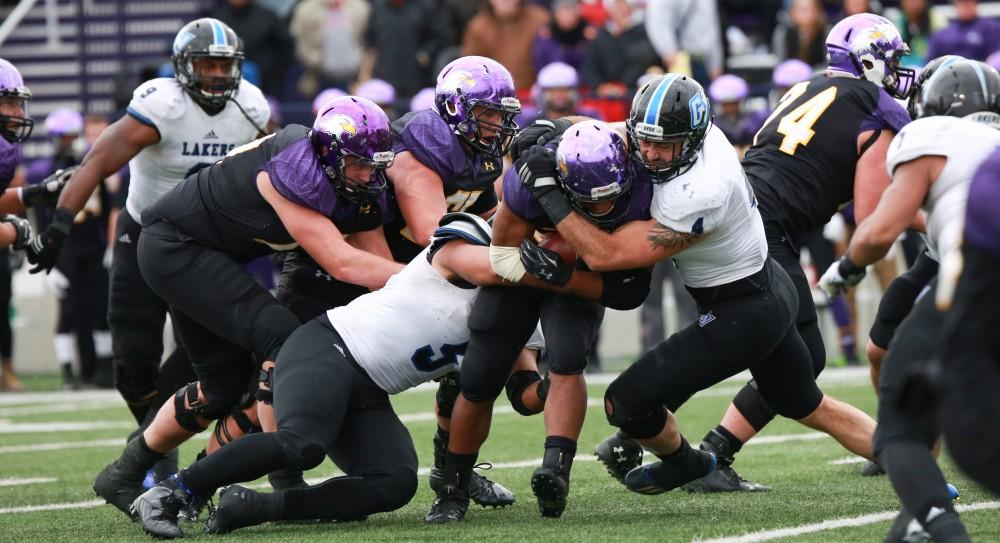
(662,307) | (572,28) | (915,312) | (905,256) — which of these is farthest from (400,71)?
(915,312)

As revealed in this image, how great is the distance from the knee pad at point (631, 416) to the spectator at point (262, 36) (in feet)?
27.8

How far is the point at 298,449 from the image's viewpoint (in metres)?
4.57

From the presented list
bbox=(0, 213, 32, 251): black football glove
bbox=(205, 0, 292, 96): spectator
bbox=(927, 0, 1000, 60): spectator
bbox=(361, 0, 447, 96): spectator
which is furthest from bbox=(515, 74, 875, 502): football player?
bbox=(205, 0, 292, 96): spectator

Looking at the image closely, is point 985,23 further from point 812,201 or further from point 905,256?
point 812,201

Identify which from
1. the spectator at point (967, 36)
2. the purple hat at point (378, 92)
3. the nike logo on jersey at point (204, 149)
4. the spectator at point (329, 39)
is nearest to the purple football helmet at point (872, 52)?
the nike logo on jersey at point (204, 149)

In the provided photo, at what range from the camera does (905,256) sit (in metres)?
10.6

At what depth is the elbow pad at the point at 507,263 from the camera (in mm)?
4766

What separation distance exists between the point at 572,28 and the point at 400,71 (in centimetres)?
154

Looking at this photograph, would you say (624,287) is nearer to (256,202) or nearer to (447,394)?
(447,394)

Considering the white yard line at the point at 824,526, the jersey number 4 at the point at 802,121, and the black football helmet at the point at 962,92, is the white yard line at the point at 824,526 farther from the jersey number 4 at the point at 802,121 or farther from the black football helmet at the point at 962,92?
the jersey number 4 at the point at 802,121

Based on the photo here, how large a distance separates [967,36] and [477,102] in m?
6.40

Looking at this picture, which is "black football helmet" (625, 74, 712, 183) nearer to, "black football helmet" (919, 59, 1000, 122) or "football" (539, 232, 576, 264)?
"football" (539, 232, 576, 264)

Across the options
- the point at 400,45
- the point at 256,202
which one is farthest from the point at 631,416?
the point at 400,45

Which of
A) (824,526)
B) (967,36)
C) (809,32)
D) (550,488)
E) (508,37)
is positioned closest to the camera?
(824,526)
